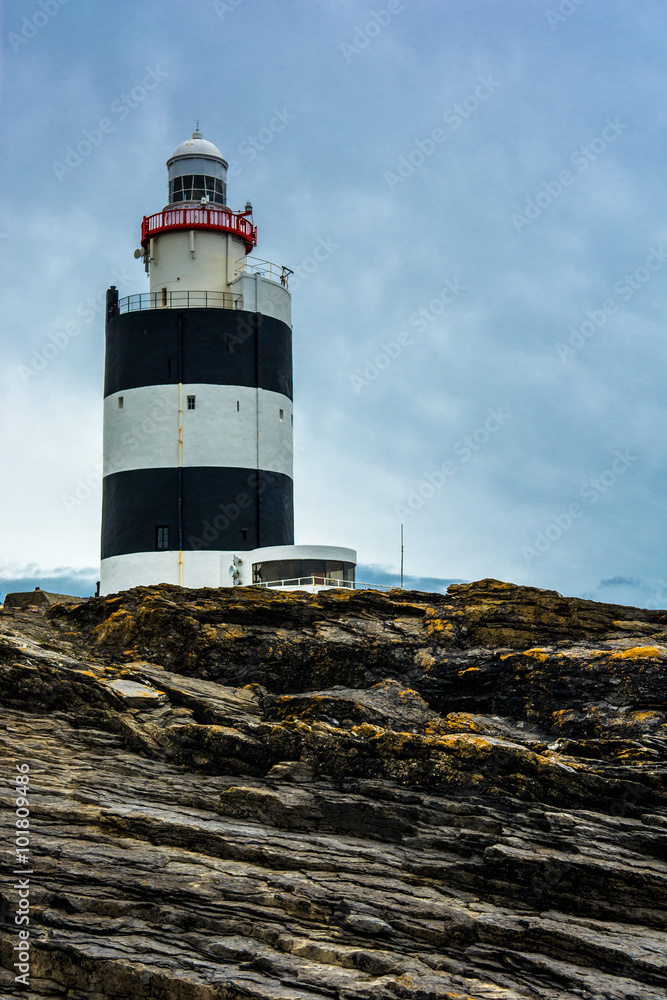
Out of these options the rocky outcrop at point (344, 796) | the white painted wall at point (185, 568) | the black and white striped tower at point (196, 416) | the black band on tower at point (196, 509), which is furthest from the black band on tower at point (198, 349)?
the rocky outcrop at point (344, 796)

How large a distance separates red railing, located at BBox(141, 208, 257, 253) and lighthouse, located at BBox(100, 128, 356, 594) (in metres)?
0.06

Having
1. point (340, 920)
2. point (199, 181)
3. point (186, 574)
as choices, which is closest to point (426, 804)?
point (340, 920)

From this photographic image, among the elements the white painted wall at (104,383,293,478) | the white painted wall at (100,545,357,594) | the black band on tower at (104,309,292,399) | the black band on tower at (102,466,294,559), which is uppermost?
the black band on tower at (104,309,292,399)

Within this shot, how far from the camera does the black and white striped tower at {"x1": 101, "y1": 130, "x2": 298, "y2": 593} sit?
37344 mm

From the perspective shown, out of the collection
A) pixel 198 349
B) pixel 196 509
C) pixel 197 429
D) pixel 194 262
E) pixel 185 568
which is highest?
pixel 194 262

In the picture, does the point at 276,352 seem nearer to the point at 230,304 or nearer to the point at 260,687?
the point at 230,304

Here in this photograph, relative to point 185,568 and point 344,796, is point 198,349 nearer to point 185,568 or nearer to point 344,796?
point 185,568

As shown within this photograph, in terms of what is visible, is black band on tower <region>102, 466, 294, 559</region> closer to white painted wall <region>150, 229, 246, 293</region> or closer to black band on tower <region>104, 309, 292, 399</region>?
black band on tower <region>104, 309, 292, 399</region>

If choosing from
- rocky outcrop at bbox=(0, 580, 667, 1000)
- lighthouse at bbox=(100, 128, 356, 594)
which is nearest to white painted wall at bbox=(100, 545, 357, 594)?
lighthouse at bbox=(100, 128, 356, 594)

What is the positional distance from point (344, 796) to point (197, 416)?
2648cm

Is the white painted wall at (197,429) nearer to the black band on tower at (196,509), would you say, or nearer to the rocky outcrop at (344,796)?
the black band on tower at (196,509)

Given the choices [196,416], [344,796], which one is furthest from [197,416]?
[344,796]

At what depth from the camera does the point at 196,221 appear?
40438 mm

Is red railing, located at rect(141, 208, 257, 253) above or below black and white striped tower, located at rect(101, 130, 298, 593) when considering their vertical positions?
above
